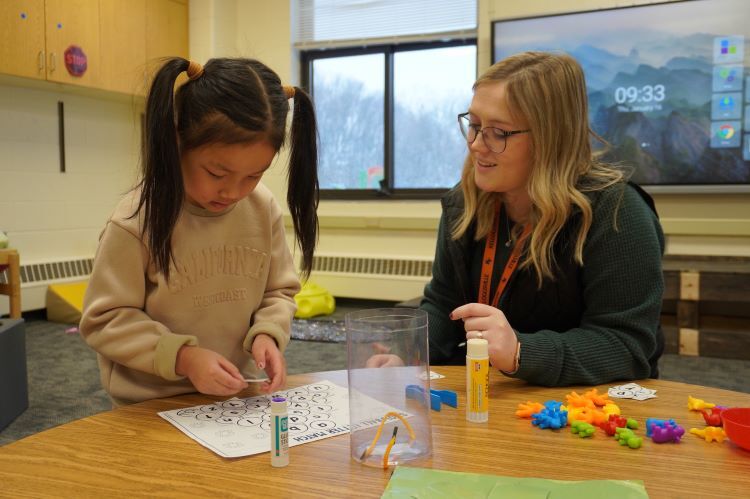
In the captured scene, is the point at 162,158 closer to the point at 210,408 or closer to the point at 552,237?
the point at 210,408

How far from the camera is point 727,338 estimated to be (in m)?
3.39

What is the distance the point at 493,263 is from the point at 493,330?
1.27ft

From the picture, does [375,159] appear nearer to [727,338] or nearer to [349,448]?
[727,338]

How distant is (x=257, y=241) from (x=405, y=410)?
585 mm

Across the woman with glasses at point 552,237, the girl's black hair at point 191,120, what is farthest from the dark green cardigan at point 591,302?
the girl's black hair at point 191,120

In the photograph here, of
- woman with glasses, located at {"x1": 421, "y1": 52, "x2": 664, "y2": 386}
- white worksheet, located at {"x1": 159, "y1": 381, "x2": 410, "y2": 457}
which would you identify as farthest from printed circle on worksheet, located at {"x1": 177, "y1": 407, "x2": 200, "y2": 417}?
woman with glasses, located at {"x1": 421, "y1": 52, "x2": 664, "y2": 386}

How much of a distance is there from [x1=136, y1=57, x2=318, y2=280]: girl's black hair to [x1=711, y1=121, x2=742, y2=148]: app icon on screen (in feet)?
10.8

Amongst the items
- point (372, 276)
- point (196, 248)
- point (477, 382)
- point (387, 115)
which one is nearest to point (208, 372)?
point (196, 248)

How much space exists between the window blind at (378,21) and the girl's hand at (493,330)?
147 inches

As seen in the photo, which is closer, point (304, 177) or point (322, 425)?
point (322, 425)

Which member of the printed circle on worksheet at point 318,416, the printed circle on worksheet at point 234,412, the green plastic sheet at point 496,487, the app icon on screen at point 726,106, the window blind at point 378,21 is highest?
the window blind at point 378,21

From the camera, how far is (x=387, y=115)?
4.82 meters

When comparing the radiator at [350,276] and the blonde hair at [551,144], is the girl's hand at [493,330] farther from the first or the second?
the radiator at [350,276]

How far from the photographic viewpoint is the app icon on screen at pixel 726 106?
146 inches
